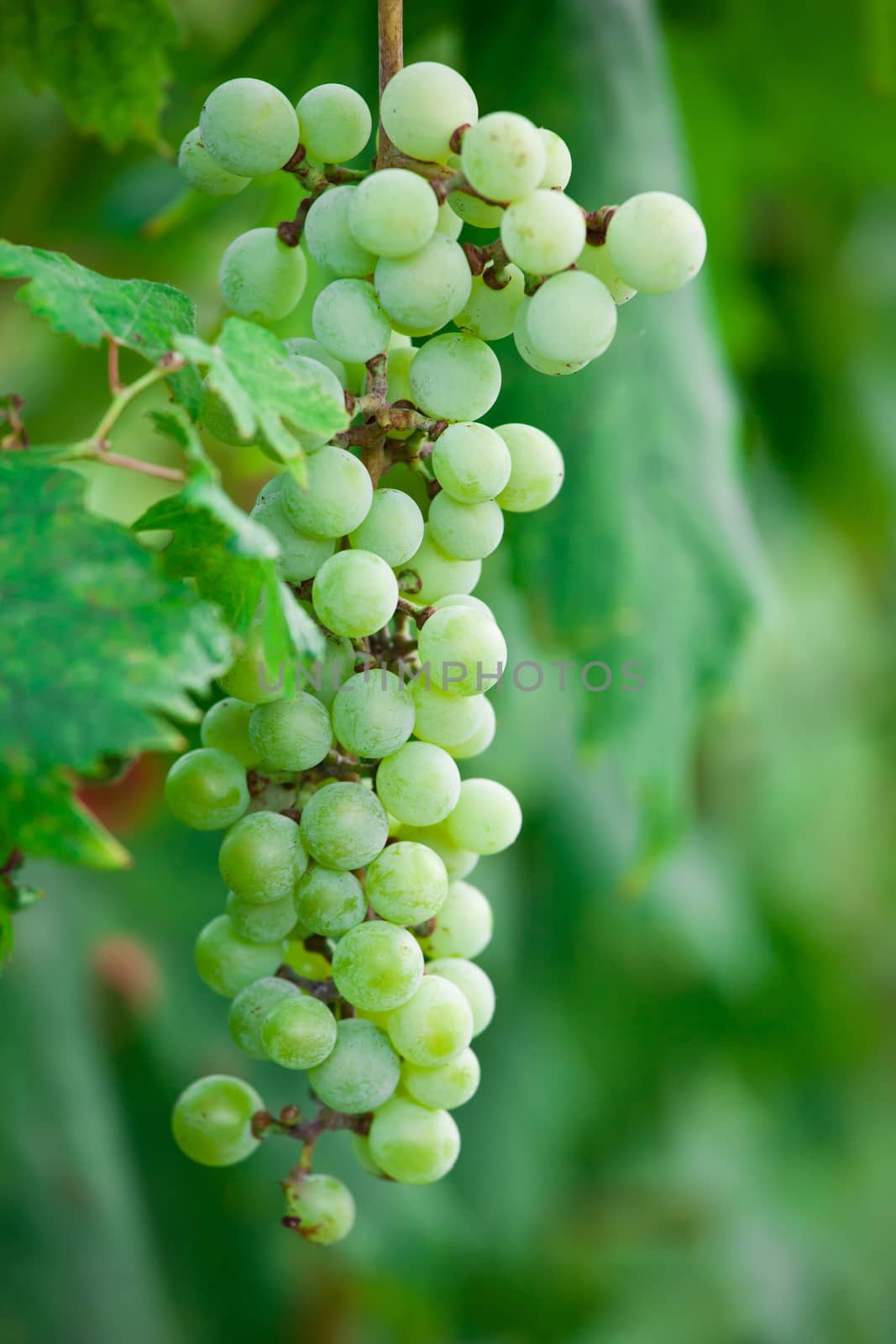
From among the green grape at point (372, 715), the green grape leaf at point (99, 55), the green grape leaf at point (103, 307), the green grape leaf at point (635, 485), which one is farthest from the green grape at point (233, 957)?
the green grape leaf at point (99, 55)

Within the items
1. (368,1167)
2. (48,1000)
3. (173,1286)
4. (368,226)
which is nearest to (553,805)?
(48,1000)

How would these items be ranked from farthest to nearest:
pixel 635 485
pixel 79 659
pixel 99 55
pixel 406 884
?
1. pixel 635 485
2. pixel 99 55
3. pixel 406 884
4. pixel 79 659

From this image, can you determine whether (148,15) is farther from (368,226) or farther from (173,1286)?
(173,1286)

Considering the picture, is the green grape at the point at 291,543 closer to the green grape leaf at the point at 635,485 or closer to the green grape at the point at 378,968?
the green grape at the point at 378,968

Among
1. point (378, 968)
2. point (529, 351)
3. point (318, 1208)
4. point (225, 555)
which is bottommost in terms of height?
point (318, 1208)

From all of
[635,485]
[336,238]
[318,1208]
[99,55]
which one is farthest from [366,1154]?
[99,55]

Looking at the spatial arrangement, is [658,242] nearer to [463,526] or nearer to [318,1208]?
[463,526]

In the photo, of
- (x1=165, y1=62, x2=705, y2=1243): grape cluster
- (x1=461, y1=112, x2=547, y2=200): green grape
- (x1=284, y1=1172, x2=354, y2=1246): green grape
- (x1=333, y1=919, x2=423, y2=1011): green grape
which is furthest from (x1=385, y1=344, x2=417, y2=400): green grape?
(x1=284, y1=1172, x2=354, y2=1246): green grape

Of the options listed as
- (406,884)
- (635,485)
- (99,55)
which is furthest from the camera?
(635,485)
